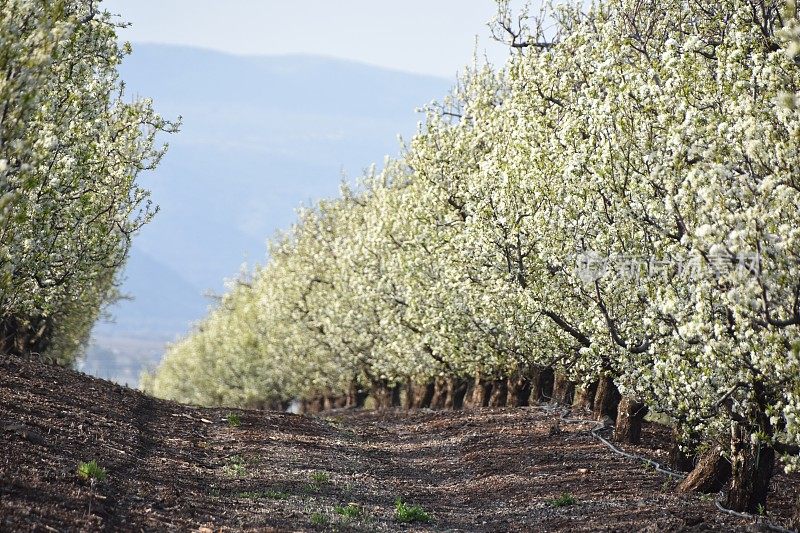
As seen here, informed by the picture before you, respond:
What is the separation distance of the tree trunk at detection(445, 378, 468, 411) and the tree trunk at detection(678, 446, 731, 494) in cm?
2708

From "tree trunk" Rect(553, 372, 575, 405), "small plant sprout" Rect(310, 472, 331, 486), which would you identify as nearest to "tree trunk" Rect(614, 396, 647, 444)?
"small plant sprout" Rect(310, 472, 331, 486)

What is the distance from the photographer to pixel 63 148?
21234 mm

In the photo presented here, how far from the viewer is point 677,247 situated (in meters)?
16.2

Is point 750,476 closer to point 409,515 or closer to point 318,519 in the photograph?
point 409,515

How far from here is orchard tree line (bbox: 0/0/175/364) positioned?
13.5 metres

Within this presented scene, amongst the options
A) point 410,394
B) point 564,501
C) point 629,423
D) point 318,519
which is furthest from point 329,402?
point 318,519

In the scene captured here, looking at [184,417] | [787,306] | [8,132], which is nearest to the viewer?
[8,132]

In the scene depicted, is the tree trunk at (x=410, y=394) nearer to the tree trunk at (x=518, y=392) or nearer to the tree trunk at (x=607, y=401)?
the tree trunk at (x=518, y=392)

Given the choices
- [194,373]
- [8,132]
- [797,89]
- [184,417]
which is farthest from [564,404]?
[194,373]

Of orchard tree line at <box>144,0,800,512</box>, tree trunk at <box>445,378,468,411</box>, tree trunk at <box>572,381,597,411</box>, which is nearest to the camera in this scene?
orchard tree line at <box>144,0,800,512</box>

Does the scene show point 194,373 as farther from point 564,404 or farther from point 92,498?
point 92,498

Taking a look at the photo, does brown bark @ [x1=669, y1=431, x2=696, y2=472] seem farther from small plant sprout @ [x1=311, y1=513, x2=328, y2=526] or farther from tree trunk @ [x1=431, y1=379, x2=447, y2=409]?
tree trunk @ [x1=431, y1=379, x2=447, y2=409]

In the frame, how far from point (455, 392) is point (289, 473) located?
84.8 ft

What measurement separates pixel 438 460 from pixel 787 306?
14953mm
